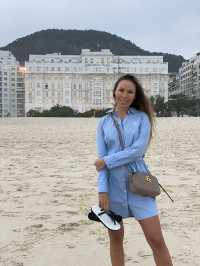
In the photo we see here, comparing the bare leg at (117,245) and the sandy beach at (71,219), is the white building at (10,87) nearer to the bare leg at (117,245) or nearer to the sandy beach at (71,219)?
the sandy beach at (71,219)

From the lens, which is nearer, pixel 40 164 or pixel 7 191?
pixel 7 191

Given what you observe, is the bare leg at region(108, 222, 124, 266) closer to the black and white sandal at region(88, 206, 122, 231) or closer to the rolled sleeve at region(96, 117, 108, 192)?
the black and white sandal at region(88, 206, 122, 231)

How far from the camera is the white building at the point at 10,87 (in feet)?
508

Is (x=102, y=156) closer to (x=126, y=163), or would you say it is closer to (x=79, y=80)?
(x=126, y=163)

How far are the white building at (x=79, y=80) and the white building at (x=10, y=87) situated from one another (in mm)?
17747

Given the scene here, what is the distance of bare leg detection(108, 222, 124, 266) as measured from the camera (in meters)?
3.30

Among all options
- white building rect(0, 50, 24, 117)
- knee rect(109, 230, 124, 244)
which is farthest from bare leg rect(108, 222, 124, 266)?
white building rect(0, 50, 24, 117)

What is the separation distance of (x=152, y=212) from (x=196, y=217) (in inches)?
108

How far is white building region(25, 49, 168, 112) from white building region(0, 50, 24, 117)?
17747 mm

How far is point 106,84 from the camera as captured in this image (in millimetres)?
136625

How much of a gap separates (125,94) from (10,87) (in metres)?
159

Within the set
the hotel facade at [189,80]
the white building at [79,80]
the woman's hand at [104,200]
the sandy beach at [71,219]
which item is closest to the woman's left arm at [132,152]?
the woman's hand at [104,200]

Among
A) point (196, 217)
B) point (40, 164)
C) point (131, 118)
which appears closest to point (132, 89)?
point (131, 118)

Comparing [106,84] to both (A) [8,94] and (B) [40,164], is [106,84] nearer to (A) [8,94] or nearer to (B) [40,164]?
(A) [8,94]
